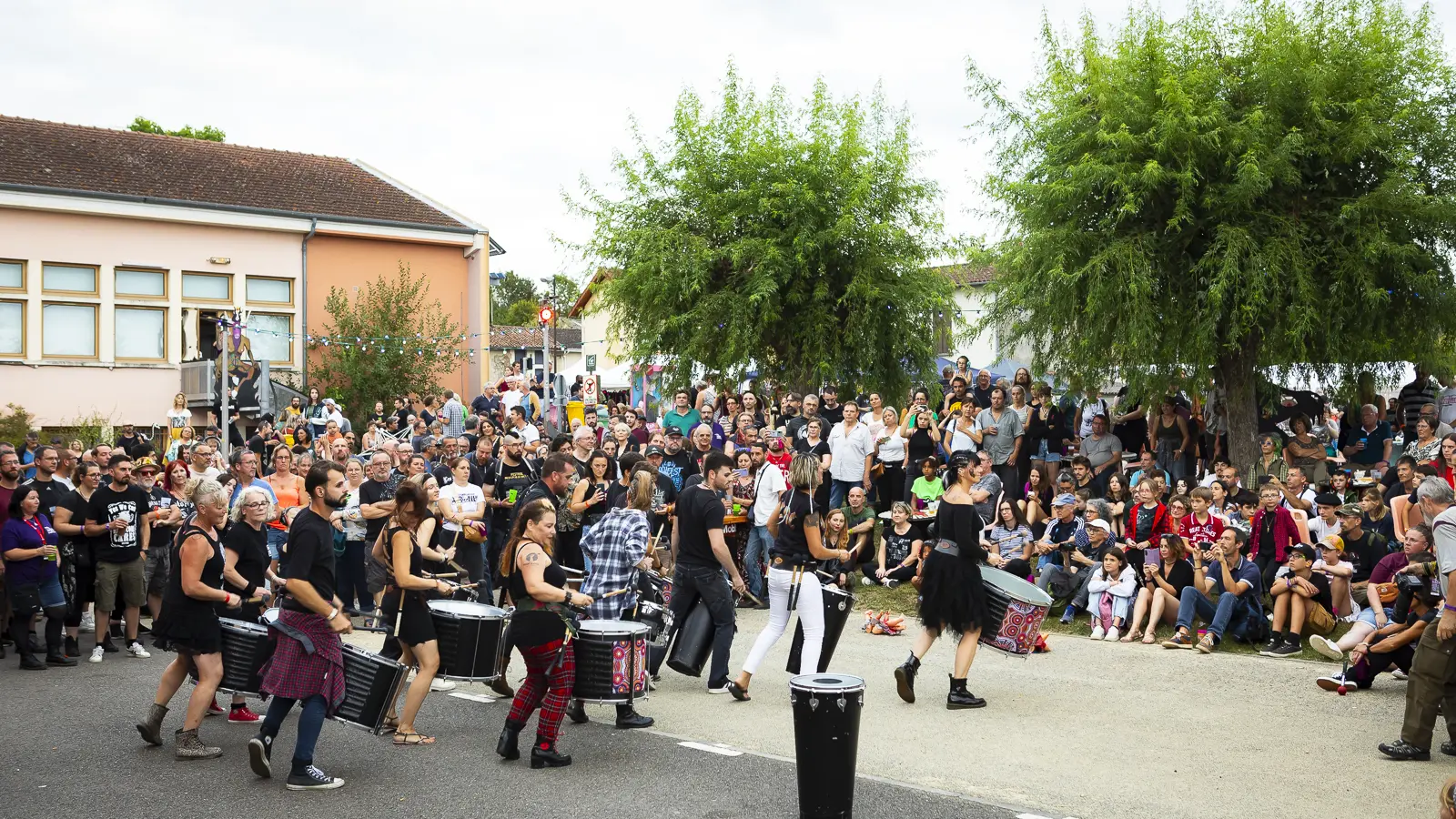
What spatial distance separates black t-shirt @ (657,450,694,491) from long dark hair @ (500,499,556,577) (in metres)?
6.62

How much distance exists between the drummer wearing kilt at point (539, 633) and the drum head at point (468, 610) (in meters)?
0.52

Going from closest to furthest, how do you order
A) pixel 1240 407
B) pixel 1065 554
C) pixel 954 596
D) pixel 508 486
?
pixel 954 596
pixel 1065 554
pixel 508 486
pixel 1240 407

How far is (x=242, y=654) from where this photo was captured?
7.68 m

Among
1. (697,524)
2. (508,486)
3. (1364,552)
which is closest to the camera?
(697,524)

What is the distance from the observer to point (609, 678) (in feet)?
25.0

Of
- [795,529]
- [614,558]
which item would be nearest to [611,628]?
[614,558]

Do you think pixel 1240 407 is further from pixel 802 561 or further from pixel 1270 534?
pixel 802 561

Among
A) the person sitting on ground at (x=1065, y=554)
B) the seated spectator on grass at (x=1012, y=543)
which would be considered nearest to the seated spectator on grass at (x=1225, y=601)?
the person sitting on ground at (x=1065, y=554)

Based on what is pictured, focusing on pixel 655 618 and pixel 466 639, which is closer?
pixel 466 639

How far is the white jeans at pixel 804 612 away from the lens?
28.8 ft

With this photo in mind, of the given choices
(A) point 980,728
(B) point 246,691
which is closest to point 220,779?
(B) point 246,691

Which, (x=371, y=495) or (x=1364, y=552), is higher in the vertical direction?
(x=371, y=495)

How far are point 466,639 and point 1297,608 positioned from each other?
7.07m

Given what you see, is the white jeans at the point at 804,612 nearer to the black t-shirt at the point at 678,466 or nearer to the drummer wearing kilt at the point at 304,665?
the drummer wearing kilt at the point at 304,665
